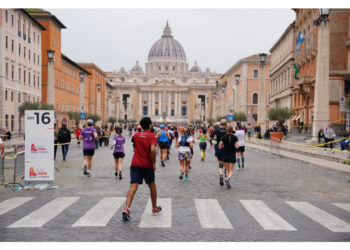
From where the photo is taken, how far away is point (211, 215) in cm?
812

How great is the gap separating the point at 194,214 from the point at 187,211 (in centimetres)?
32

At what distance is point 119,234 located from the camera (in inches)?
261

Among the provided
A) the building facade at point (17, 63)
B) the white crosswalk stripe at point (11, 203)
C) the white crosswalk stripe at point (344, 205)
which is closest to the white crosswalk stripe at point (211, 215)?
the white crosswalk stripe at point (344, 205)

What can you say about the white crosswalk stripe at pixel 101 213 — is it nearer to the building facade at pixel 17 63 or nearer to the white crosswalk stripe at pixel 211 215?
the white crosswalk stripe at pixel 211 215

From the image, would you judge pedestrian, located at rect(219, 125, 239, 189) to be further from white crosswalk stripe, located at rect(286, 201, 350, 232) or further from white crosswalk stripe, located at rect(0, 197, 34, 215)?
white crosswalk stripe, located at rect(0, 197, 34, 215)

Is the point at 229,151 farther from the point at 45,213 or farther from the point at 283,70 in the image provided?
the point at 283,70

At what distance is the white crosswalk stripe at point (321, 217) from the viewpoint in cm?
731

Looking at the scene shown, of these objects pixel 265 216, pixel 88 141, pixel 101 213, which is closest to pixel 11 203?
pixel 101 213

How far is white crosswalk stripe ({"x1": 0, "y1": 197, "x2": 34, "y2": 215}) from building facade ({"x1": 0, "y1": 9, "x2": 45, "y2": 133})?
3061 cm

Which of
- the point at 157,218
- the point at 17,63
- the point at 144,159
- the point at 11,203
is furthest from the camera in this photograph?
the point at 17,63

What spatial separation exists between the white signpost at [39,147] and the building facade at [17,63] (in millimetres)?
28783

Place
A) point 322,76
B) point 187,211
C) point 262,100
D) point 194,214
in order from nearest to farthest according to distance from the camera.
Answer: point 194,214, point 187,211, point 322,76, point 262,100

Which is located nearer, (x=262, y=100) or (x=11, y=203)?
(x=11, y=203)

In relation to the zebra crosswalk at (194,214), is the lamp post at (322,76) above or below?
above
